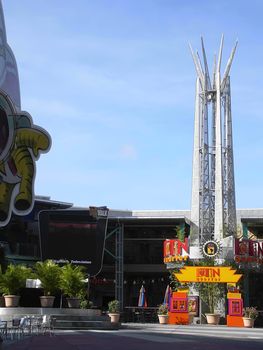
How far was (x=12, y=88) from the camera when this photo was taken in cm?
3112

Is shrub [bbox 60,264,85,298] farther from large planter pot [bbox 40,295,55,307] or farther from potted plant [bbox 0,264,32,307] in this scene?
potted plant [bbox 0,264,32,307]

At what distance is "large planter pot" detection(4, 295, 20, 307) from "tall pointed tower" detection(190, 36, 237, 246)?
66.8ft

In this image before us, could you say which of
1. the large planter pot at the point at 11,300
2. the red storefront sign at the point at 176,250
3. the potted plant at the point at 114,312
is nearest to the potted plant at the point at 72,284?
the large planter pot at the point at 11,300

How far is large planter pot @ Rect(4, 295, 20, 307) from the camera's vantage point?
2958 cm

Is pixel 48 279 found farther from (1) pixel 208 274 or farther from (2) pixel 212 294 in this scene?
(2) pixel 212 294

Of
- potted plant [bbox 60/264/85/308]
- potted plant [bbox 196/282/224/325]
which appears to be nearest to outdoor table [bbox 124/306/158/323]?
potted plant [bbox 196/282/224/325]

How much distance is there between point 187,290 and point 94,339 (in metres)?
23.6

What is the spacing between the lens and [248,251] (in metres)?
43.3

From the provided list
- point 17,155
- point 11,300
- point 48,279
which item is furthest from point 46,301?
point 17,155

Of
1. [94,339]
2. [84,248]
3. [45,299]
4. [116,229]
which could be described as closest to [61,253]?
[84,248]

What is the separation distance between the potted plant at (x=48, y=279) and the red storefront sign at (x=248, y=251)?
1661 cm

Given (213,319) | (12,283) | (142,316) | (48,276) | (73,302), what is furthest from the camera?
(142,316)

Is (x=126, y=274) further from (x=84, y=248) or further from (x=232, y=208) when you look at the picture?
(x=232, y=208)

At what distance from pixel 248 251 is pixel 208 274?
11.4 feet
